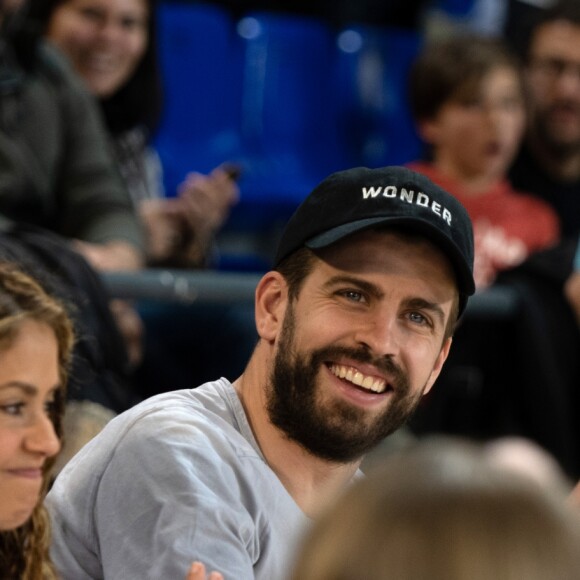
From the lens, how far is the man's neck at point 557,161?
4.68 m

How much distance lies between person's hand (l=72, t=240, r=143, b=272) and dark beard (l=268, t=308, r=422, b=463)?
1656mm

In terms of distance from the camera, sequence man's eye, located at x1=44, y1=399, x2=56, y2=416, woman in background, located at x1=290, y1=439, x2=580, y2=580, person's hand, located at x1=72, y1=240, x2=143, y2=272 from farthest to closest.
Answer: person's hand, located at x1=72, y1=240, x2=143, y2=272 → man's eye, located at x1=44, y1=399, x2=56, y2=416 → woman in background, located at x1=290, y1=439, x2=580, y2=580

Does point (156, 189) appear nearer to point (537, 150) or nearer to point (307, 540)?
point (537, 150)

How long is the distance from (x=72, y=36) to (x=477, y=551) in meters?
3.57

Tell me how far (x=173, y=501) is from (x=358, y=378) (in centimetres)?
33

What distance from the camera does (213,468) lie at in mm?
1766

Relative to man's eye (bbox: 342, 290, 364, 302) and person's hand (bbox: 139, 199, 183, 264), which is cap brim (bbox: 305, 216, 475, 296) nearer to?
man's eye (bbox: 342, 290, 364, 302)

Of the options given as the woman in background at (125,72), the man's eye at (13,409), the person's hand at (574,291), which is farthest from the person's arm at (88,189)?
the man's eye at (13,409)

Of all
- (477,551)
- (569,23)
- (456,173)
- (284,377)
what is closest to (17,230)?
(284,377)

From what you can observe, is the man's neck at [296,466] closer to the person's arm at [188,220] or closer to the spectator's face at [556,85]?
the person's arm at [188,220]

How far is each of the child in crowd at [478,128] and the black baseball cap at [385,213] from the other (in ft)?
7.96

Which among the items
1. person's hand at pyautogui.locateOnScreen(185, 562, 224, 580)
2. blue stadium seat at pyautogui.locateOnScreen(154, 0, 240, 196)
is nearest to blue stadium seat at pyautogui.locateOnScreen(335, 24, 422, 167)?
blue stadium seat at pyautogui.locateOnScreen(154, 0, 240, 196)

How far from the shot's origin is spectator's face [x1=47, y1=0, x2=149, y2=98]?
423cm

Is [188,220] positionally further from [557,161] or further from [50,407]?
[50,407]
